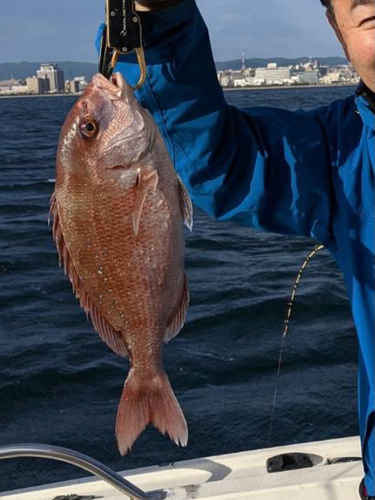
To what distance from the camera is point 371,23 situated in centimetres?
196

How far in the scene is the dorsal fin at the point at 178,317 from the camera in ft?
6.40

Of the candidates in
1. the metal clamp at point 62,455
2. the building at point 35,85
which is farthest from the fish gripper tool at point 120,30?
the building at point 35,85

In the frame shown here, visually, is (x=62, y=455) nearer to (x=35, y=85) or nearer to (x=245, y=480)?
(x=245, y=480)

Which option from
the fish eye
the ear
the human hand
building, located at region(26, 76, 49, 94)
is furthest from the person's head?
building, located at region(26, 76, 49, 94)

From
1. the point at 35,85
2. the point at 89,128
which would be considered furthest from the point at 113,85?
the point at 35,85

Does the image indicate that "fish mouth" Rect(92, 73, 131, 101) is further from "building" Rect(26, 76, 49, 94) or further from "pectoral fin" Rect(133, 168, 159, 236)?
"building" Rect(26, 76, 49, 94)

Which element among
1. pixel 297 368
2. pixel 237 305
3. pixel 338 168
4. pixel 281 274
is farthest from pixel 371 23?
pixel 281 274

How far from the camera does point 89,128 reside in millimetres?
1864

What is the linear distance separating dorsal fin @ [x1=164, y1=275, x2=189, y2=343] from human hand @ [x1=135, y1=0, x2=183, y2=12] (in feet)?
2.27

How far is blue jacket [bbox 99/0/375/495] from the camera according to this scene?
2.04 m

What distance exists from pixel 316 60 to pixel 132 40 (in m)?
147

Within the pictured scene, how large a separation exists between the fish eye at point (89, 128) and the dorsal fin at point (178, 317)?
17.7 inches

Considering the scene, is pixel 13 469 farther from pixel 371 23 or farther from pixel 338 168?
pixel 371 23

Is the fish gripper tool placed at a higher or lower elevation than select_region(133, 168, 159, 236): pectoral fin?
higher
